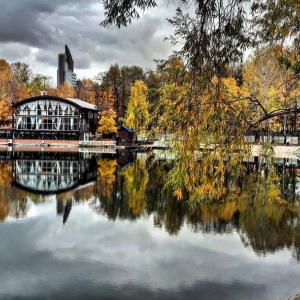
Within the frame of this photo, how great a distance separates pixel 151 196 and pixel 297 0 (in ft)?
56.7

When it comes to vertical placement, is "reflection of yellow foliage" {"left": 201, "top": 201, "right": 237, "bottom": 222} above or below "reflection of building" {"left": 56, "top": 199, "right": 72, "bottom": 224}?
above

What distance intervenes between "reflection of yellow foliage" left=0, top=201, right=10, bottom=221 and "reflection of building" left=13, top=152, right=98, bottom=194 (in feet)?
14.9

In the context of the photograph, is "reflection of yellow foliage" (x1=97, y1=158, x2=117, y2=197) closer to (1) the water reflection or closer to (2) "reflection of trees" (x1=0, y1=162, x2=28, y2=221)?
(1) the water reflection

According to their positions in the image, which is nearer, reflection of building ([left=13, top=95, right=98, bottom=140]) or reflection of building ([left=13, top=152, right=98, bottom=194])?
reflection of building ([left=13, top=152, right=98, bottom=194])

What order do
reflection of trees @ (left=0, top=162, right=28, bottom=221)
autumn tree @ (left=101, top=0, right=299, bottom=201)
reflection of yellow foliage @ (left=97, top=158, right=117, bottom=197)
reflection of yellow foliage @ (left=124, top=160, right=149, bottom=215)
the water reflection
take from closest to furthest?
autumn tree @ (left=101, top=0, right=299, bottom=201), the water reflection, reflection of trees @ (left=0, top=162, right=28, bottom=221), reflection of yellow foliage @ (left=124, top=160, right=149, bottom=215), reflection of yellow foliage @ (left=97, top=158, right=117, bottom=197)

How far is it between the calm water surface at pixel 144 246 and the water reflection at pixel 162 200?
6 cm

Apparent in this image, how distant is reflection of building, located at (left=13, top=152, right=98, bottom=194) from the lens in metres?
26.2

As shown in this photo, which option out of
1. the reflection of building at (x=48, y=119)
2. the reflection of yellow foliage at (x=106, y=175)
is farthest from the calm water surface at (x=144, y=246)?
the reflection of building at (x=48, y=119)

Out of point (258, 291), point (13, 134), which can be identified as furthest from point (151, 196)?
point (13, 134)

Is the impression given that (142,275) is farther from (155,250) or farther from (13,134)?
(13,134)

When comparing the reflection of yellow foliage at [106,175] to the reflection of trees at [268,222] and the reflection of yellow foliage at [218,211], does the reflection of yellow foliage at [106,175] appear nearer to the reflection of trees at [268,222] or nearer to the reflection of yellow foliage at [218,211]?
the reflection of yellow foliage at [218,211]

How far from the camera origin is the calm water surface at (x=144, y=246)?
33.5 feet

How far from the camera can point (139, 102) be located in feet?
180

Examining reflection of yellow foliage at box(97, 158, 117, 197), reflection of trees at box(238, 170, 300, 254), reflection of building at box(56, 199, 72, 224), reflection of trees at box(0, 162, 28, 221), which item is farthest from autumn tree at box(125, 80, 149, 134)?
reflection of trees at box(238, 170, 300, 254)
